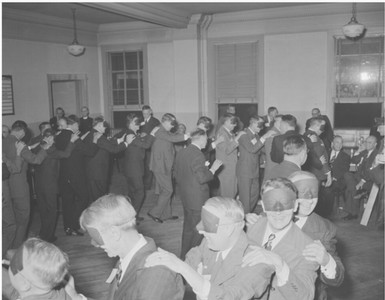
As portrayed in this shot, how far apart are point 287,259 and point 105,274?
10.4ft

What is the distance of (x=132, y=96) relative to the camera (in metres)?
11.9

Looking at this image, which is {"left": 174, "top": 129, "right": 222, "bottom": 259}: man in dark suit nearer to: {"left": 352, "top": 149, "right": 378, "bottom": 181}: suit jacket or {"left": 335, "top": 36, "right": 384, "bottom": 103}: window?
{"left": 352, "top": 149, "right": 378, "bottom": 181}: suit jacket

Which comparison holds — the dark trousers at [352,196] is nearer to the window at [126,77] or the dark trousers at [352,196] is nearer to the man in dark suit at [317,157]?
the man in dark suit at [317,157]

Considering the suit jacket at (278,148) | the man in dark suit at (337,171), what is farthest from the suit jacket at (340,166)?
the suit jacket at (278,148)

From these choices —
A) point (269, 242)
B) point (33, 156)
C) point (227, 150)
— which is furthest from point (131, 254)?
point (227, 150)

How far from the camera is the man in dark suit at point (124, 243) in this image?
1784 mm

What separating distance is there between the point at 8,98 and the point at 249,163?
239 inches

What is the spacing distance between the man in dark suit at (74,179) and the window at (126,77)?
19.4 feet

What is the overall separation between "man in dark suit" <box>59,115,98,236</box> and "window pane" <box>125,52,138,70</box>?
604 centimetres

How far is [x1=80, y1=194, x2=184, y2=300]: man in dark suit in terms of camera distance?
1.78m

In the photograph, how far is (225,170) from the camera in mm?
6641

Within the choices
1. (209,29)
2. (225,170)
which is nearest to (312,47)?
(209,29)

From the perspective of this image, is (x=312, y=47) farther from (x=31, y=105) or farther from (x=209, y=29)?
(x=31, y=105)

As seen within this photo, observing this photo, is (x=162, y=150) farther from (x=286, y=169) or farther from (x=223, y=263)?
(x=223, y=263)
